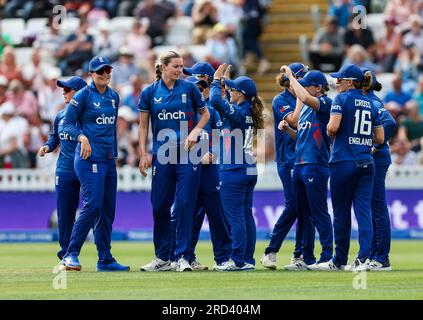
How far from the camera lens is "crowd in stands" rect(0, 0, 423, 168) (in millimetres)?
27125

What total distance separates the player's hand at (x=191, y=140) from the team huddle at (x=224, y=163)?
18 mm

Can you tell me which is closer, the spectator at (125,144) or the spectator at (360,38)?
the spectator at (125,144)

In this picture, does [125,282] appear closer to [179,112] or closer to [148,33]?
[179,112]

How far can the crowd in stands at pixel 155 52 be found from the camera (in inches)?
1068

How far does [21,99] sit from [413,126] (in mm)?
8374

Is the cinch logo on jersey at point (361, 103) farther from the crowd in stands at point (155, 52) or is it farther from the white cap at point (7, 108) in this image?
the white cap at point (7, 108)

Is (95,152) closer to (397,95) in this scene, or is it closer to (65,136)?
(65,136)

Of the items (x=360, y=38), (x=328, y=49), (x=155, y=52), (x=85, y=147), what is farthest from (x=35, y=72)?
(x=85, y=147)

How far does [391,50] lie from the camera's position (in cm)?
2780

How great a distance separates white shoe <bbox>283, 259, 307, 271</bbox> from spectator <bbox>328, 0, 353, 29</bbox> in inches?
509

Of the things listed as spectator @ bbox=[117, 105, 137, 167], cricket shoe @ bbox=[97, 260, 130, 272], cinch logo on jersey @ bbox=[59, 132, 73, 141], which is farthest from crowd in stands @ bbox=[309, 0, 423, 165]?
cricket shoe @ bbox=[97, 260, 130, 272]

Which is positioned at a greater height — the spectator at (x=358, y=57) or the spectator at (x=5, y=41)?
the spectator at (x=5, y=41)

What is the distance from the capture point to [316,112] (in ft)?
52.7

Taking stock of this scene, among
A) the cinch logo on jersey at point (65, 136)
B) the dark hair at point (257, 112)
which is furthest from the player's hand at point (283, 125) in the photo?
the cinch logo on jersey at point (65, 136)
